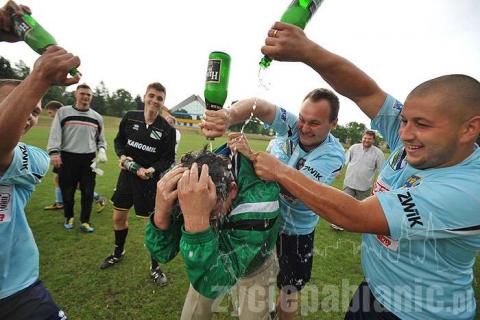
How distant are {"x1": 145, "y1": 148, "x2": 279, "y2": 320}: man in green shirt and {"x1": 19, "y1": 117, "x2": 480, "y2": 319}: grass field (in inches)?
72.7

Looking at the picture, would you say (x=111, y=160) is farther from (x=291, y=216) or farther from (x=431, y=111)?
(x=431, y=111)

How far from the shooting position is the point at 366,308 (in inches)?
86.7

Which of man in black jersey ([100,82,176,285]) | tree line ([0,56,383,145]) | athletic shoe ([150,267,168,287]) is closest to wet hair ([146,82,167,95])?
man in black jersey ([100,82,176,285])

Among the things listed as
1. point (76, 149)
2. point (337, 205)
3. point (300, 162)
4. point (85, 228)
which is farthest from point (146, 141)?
point (337, 205)

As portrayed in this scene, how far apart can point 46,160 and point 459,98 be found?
3123 mm

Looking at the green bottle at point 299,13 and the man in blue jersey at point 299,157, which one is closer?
the green bottle at point 299,13

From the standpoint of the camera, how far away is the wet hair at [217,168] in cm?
192

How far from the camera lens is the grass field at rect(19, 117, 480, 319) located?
3838 mm

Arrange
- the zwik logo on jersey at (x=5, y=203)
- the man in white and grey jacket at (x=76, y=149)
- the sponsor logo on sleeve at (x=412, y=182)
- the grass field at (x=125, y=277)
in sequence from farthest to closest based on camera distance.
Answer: the man in white and grey jacket at (x=76, y=149) < the grass field at (x=125, y=277) < the zwik logo on jersey at (x=5, y=203) < the sponsor logo on sleeve at (x=412, y=182)

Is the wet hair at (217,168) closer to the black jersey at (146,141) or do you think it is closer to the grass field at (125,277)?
the grass field at (125,277)

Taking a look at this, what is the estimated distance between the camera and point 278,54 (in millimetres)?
1866

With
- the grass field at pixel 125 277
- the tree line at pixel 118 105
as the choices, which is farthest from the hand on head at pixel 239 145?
the tree line at pixel 118 105

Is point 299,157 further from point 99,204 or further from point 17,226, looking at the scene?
point 99,204

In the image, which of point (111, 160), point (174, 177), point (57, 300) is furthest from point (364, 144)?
point (111, 160)
